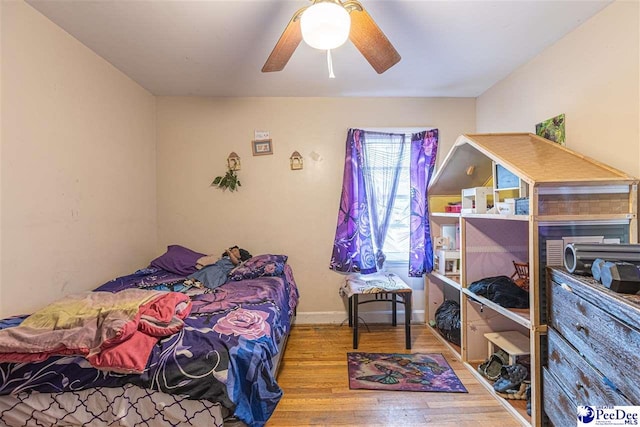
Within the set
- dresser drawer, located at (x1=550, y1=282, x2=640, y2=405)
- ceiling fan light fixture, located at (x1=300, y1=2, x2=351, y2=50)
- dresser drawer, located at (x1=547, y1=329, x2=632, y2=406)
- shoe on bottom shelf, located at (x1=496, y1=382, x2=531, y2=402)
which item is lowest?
shoe on bottom shelf, located at (x1=496, y1=382, x2=531, y2=402)

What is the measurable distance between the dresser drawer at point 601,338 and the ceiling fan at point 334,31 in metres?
Answer: 1.54

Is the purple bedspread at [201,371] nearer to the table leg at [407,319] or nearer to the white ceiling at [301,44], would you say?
the table leg at [407,319]

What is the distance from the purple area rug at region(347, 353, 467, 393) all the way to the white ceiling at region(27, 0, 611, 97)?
2.43 m

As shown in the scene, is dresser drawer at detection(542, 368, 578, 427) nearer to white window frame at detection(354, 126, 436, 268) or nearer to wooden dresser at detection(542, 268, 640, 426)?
wooden dresser at detection(542, 268, 640, 426)

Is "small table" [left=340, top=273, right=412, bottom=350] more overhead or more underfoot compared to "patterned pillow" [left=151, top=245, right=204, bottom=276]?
more underfoot

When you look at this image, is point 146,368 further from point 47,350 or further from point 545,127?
point 545,127

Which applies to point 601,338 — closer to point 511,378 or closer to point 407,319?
point 511,378

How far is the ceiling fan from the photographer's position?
1226 mm

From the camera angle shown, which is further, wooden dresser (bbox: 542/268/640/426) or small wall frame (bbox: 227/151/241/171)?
small wall frame (bbox: 227/151/241/171)

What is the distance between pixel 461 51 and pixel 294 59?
1.29m

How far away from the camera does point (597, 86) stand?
1.81 m

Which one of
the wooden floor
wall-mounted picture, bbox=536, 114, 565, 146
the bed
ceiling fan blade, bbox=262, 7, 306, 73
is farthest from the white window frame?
the bed

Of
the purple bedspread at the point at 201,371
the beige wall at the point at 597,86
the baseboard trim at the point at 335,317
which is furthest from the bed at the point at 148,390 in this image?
the beige wall at the point at 597,86

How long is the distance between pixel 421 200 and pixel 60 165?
3022 millimetres
